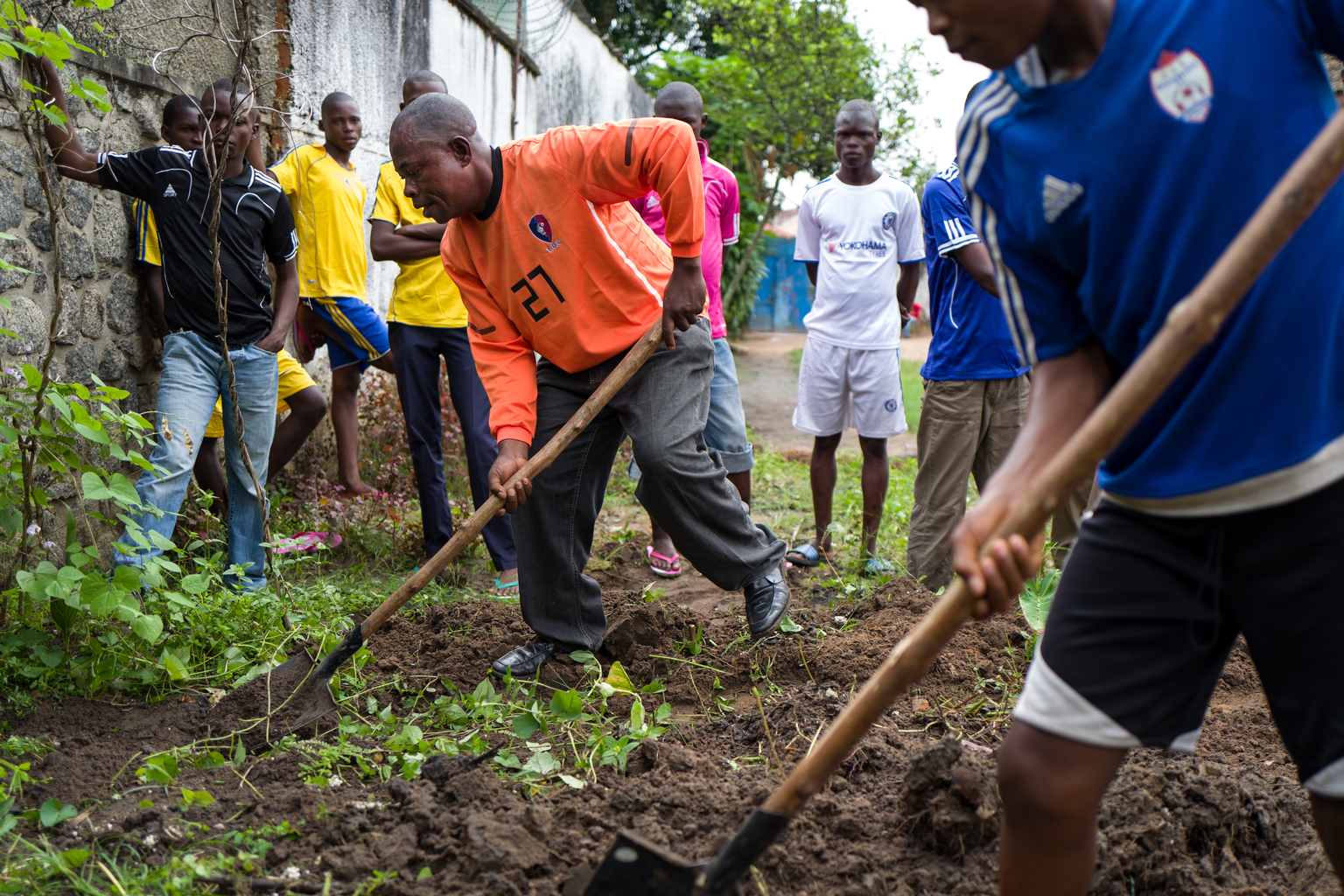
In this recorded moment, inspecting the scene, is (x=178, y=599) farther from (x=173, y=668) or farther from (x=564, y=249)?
(x=564, y=249)

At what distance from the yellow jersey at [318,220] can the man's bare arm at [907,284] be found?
2.85 meters

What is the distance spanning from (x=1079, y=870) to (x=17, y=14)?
3108 mm

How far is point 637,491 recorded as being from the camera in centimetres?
332

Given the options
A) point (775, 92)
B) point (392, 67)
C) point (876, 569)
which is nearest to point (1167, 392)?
point (876, 569)

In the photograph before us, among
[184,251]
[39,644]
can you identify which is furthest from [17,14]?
[39,644]

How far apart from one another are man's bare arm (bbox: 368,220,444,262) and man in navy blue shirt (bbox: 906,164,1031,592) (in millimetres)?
2239

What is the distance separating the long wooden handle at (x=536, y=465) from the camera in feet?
10.1

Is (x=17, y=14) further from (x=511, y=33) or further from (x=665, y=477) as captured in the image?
(x=511, y=33)

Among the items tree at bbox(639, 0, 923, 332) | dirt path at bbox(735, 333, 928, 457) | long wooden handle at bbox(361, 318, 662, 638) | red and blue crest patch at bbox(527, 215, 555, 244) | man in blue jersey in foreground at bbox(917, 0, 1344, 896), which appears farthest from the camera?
tree at bbox(639, 0, 923, 332)

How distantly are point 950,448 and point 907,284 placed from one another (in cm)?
137

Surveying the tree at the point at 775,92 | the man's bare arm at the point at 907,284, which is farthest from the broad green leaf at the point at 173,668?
the tree at the point at 775,92

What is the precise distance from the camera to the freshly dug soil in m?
2.08

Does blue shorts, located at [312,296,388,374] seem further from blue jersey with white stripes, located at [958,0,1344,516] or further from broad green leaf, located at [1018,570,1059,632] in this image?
blue jersey with white stripes, located at [958,0,1344,516]

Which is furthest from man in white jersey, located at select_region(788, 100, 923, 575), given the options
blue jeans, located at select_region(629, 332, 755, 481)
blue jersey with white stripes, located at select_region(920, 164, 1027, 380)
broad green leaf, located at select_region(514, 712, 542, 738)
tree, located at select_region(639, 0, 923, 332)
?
tree, located at select_region(639, 0, 923, 332)
